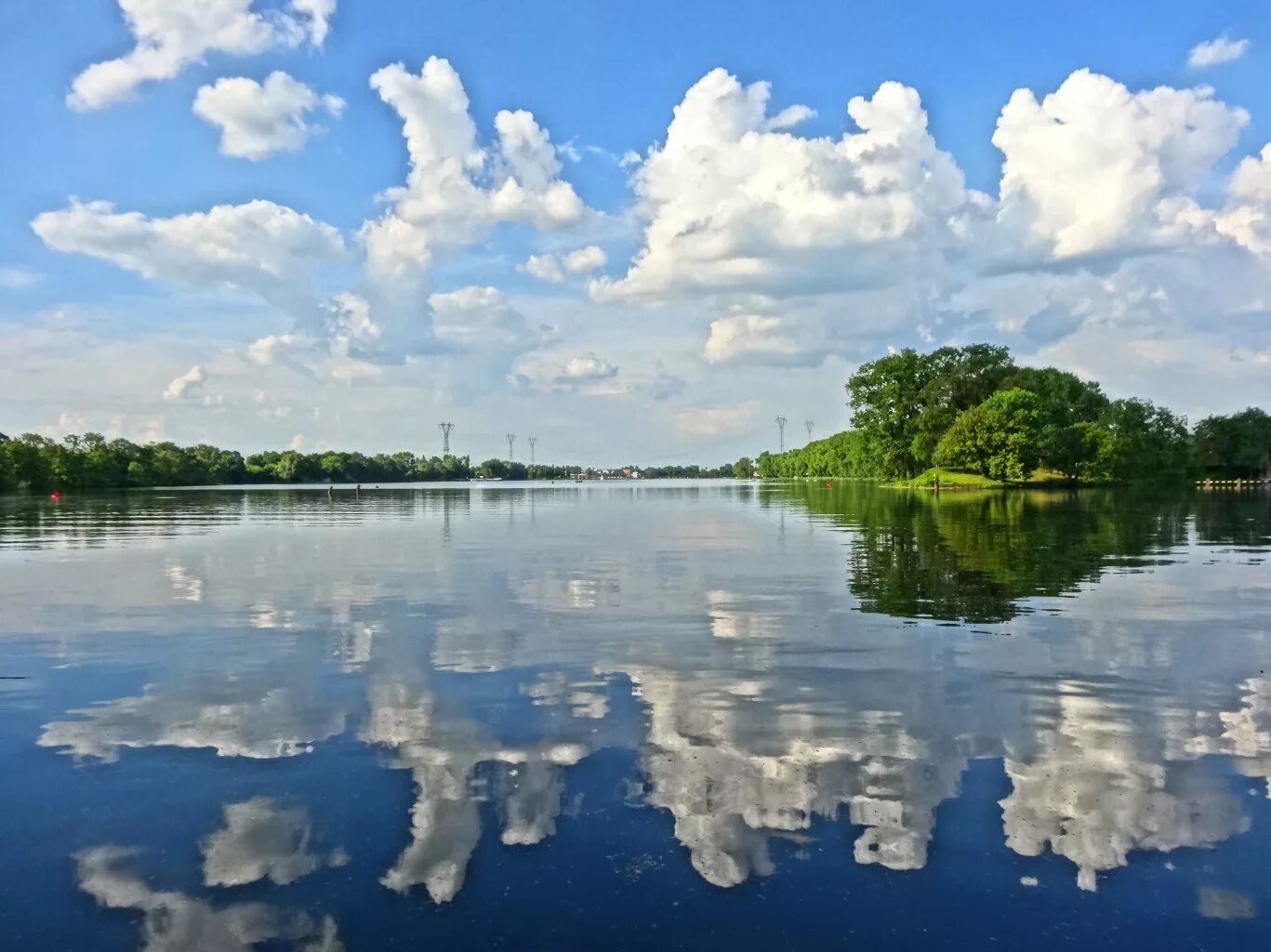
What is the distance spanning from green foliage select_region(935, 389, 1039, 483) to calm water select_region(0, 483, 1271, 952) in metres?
117

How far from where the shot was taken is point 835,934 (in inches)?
272

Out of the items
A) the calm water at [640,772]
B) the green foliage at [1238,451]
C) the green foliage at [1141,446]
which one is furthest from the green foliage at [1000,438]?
the calm water at [640,772]

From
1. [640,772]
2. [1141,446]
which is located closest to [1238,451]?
[1141,446]

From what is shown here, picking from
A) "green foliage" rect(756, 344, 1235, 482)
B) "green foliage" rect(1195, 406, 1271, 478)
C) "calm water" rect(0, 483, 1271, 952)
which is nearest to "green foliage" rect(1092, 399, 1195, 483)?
"green foliage" rect(756, 344, 1235, 482)

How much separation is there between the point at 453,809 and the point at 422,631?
10735 mm

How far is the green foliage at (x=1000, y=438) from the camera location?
134375 millimetres

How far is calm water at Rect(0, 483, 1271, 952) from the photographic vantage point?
23.9 ft

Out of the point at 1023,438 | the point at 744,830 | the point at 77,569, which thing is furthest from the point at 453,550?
the point at 1023,438

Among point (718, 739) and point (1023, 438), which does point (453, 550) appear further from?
point (1023, 438)

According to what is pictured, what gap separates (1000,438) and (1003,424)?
2.24 m

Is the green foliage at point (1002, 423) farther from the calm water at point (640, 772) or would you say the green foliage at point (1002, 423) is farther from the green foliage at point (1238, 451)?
the calm water at point (640, 772)

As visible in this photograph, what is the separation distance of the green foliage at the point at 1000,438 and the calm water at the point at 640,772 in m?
117

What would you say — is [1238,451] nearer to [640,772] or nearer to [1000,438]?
[1000,438]

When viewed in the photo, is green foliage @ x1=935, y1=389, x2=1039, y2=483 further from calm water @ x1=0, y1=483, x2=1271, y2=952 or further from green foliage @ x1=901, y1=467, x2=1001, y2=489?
calm water @ x1=0, y1=483, x2=1271, y2=952
